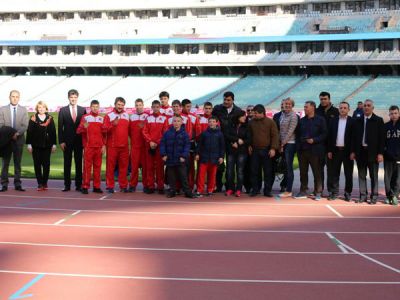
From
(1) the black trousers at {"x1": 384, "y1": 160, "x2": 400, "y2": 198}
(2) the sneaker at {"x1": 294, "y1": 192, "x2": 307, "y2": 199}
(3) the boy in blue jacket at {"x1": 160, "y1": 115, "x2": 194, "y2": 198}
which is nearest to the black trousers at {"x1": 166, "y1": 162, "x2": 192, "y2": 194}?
(3) the boy in blue jacket at {"x1": 160, "y1": 115, "x2": 194, "y2": 198}

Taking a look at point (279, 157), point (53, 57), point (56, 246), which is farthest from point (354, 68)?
point (56, 246)

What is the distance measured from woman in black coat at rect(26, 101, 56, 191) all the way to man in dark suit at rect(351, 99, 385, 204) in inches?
233

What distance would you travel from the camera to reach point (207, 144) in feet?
45.0

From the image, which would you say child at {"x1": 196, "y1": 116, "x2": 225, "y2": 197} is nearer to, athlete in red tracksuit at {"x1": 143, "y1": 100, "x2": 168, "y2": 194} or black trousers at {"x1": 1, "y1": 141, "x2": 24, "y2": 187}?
athlete in red tracksuit at {"x1": 143, "y1": 100, "x2": 168, "y2": 194}

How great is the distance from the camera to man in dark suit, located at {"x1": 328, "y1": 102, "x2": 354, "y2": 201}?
1318 centimetres

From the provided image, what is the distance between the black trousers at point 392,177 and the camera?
1288cm

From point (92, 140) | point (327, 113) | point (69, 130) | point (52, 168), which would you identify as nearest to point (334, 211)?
point (327, 113)

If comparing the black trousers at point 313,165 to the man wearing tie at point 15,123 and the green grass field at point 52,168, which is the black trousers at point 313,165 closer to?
the man wearing tie at point 15,123

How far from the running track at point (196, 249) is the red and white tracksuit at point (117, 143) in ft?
3.34

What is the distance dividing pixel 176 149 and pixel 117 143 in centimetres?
135

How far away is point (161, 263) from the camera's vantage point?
25.7ft

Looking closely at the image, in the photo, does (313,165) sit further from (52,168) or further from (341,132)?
(52,168)

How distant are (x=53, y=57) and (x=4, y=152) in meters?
59.8

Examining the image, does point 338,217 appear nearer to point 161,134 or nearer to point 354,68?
point 161,134
